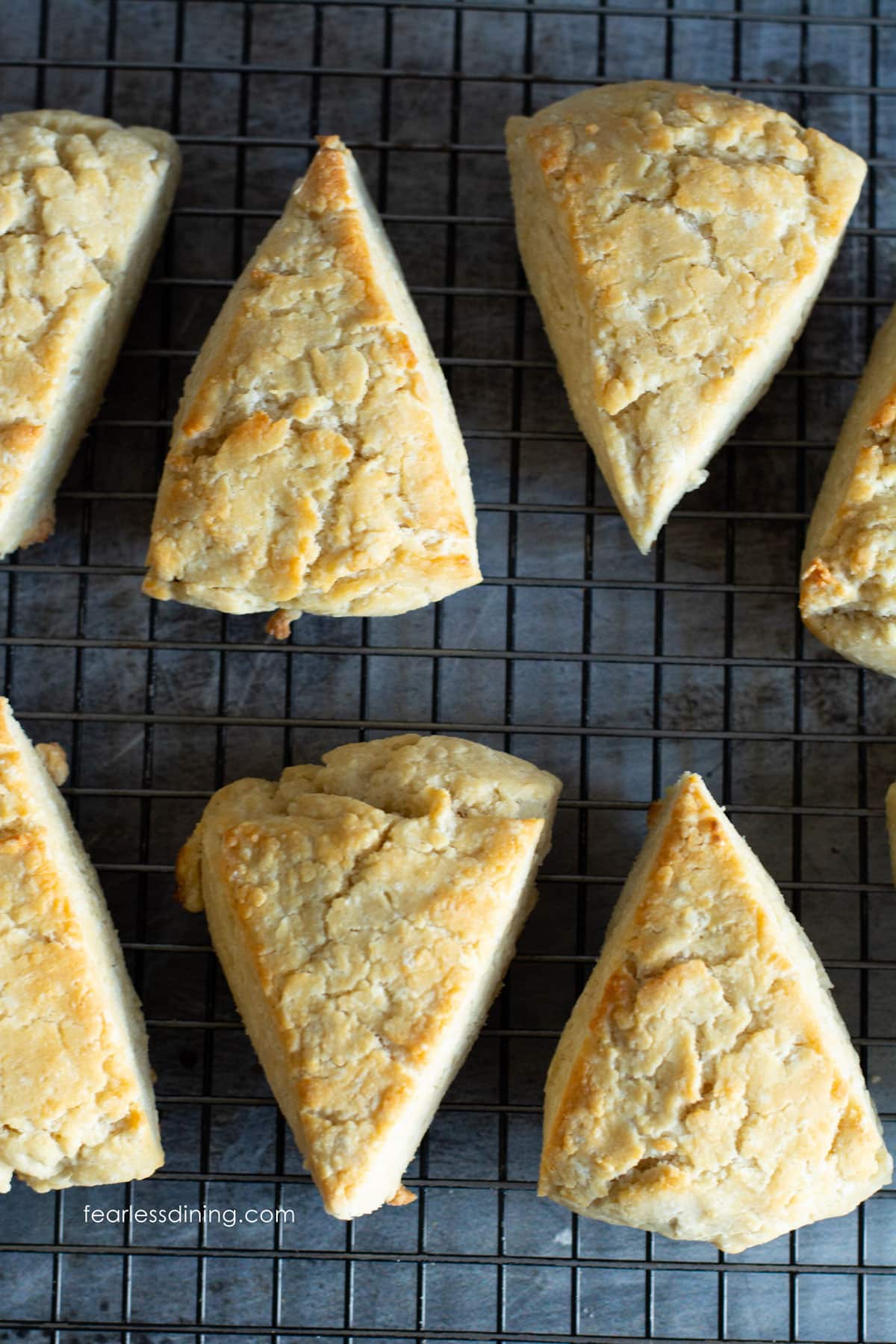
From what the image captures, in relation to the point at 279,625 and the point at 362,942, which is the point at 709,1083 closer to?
the point at 362,942

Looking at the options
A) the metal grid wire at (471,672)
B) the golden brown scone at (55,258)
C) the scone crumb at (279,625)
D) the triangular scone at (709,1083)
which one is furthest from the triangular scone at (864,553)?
the golden brown scone at (55,258)

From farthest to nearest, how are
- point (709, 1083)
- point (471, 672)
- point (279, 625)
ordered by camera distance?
point (471, 672) → point (279, 625) → point (709, 1083)

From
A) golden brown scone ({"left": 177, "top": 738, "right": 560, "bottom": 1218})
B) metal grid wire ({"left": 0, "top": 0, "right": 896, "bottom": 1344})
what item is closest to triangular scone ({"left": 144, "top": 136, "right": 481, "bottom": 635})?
metal grid wire ({"left": 0, "top": 0, "right": 896, "bottom": 1344})

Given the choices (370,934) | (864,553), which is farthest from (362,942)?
(864,553)

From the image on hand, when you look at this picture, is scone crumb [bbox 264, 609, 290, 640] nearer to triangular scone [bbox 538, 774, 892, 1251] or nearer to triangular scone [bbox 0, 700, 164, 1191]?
triangular scone [bbox 0, 700, 164, 1191]

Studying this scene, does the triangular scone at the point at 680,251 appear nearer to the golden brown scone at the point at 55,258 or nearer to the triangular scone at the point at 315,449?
the triangular scone at the point at 315,449
